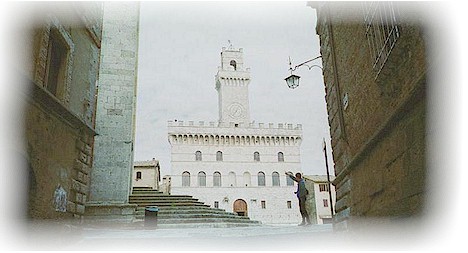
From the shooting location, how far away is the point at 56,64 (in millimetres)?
7469

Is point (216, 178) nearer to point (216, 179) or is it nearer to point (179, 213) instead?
point (216, 179)

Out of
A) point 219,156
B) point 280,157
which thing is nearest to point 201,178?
point 219,156

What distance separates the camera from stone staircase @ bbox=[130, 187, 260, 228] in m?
11.1

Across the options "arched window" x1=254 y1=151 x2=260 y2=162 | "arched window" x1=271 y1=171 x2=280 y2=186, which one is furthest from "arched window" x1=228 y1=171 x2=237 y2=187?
A: "arched window" x1=271 y1=171 x2=280 y2=186

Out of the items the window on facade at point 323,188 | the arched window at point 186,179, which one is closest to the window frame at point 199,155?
the arched window at point 186,179

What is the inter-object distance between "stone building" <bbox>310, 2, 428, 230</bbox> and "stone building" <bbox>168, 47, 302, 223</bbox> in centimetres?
3170

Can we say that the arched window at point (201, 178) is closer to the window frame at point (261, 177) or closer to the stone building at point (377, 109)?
the window frame at point (261, 177)

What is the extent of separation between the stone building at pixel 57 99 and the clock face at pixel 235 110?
33103mm

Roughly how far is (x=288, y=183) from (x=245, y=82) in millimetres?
13474

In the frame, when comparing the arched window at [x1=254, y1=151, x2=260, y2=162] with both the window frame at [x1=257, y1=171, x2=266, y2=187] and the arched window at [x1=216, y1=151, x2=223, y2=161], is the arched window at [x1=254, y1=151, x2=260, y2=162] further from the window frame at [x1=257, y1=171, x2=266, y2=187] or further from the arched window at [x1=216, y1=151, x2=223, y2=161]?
the arched window at [x1=216, y1=151, x2=223, y2=161]

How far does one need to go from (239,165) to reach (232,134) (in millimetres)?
3485

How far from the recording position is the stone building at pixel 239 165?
124 ft

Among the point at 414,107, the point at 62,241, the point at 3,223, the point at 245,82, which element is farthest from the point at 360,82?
the point at 245,82

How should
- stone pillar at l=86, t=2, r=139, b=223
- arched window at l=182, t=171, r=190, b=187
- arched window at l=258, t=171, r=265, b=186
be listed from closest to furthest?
1. stone pillar at l=86, t=2, r=139, b=223
2. arched window at l=182, t=171, r=190, b=187
3. arched window at l=258, t=171, r=265, b=186
